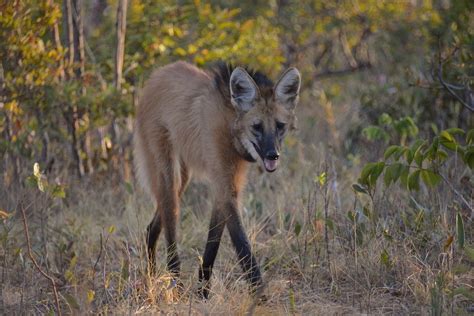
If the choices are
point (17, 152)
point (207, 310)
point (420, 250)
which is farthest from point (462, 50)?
point (17, 152)

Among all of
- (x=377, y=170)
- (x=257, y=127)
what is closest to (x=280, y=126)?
(x=257, y=127)

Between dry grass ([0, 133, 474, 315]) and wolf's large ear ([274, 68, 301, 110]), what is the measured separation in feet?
1.86

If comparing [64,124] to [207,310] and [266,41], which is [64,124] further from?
[207,310]

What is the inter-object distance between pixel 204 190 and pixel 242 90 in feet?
6.58

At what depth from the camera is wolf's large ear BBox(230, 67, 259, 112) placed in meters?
3.98

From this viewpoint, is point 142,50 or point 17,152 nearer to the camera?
point 17,152

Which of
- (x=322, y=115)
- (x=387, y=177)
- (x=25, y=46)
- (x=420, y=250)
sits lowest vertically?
(x=322, y=115)

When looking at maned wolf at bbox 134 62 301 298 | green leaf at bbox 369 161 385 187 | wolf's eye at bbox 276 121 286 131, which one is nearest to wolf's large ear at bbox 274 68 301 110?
maned wolf at bbox 134 62 301 298

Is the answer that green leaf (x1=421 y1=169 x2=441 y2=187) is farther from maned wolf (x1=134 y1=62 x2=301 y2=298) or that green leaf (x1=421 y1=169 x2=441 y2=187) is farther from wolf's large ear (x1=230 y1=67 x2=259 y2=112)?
wolf's large ear (x1=230 y1=67 x2=259 y2=112)

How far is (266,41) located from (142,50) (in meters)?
1.54

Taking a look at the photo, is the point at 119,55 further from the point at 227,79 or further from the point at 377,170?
the point at 377,170

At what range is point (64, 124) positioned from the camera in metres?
5.82

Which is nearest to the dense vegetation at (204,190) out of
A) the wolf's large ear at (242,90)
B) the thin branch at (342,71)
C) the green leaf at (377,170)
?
the green leaf at (377,170)

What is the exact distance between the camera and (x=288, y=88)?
409 centimetres
